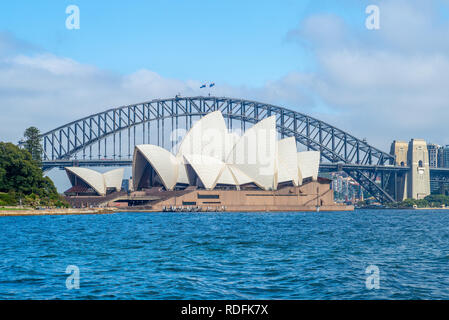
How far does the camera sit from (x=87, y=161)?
130 metres

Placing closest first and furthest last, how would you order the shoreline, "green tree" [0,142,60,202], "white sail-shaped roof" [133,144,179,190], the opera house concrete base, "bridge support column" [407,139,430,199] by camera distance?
1. the shoreline
2. "green tree" [0,142,60,202]
3. the opera house concrete base
4. "white sail-shaped roof" [133,144,179,190]
5. "bridge support column" [407,139,430,199]

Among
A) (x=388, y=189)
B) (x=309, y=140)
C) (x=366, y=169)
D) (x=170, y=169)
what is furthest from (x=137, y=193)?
(x=388, y=189)

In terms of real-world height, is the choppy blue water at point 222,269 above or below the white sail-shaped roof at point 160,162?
below

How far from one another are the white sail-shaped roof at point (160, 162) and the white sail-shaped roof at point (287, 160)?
2151 centimetres

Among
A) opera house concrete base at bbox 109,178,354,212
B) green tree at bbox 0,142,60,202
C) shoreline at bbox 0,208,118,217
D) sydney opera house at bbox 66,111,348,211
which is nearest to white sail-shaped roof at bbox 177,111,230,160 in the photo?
sydney opera house at bbox 66,111,348,211

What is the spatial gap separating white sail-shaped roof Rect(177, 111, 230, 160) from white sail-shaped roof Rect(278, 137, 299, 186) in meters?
11.5

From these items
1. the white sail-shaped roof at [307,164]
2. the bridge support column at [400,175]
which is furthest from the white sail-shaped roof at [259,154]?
the bridge support column at [400,175]

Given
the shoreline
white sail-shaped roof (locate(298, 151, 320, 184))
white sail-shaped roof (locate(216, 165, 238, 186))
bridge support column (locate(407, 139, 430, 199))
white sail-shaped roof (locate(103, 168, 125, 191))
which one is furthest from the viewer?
bridge support column (locate(407, 139, 430, 199))

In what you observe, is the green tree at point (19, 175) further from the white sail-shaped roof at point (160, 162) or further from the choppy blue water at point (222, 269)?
the choppy blue water at point (222, 269)

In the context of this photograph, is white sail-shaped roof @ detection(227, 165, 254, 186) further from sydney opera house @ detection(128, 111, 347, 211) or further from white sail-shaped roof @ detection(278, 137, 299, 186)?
white sail-shaped roof @ detection(278, 137, 299, 186)

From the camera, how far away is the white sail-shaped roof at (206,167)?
105m

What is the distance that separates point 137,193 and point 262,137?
27839 millimetres

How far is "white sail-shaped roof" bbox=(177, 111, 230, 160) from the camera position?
360 feet

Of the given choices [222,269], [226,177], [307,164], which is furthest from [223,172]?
[222,269]
